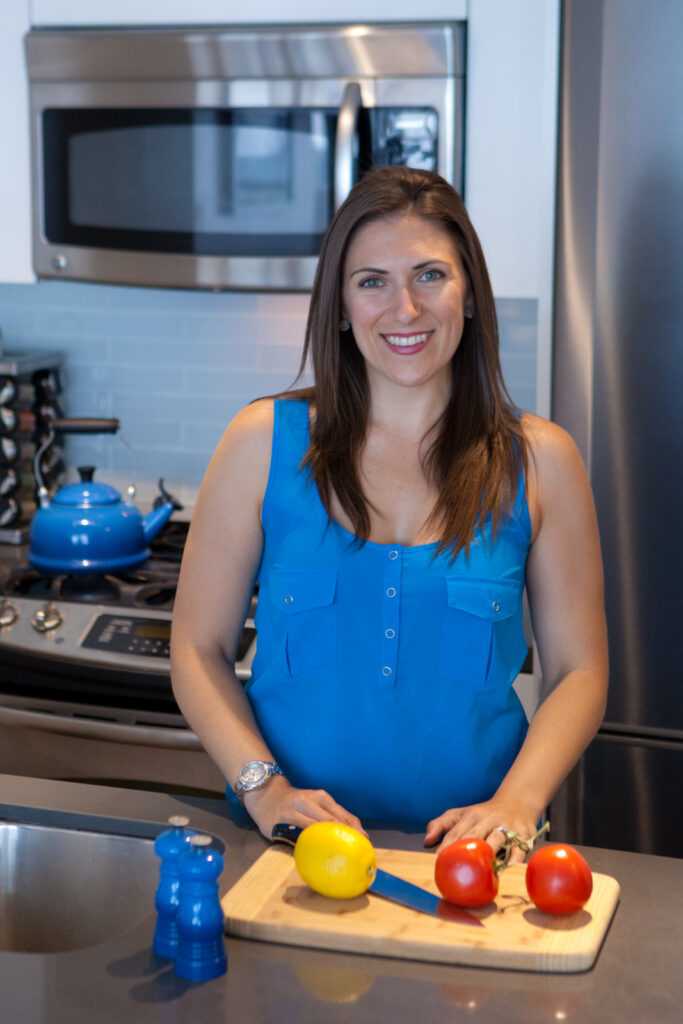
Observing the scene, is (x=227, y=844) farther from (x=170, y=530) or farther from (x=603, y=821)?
(x=170, y=530)

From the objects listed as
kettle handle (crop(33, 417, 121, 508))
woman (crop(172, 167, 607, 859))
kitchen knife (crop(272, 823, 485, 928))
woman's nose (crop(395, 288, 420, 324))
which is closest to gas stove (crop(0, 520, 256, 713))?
kettle handle (crop(33, 417, 121, 508))

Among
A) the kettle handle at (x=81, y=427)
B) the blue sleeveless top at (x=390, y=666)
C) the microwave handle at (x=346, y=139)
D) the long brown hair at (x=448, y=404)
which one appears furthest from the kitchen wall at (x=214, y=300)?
the blue sleeveless top at (x=390, y=666)

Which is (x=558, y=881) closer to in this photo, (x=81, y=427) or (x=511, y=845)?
(x=511, y=845)

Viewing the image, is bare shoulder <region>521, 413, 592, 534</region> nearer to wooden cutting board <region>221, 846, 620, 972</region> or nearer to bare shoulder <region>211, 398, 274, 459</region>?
bare shoulder <region>211, 398, 274, 459</region>

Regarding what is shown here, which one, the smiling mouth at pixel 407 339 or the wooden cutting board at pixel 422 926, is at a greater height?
the smiling mouth at pixel 407 339

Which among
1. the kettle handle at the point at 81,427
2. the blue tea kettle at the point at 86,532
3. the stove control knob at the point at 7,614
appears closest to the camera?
the stove control knob at the point at 7,614

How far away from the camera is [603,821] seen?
7.29ft

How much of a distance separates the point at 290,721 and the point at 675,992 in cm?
62

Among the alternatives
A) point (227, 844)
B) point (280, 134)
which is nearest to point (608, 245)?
point (280, 134)

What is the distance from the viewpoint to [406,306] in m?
1.49

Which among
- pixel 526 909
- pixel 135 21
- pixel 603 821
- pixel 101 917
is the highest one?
pixel 135 21

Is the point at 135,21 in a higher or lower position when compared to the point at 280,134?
higher

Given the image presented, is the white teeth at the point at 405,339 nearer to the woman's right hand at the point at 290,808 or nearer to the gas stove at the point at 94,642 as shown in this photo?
the woman's right hand at the point at 290,808

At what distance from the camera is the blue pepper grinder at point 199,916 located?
1014 millimetres
